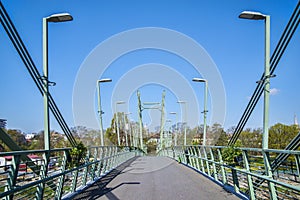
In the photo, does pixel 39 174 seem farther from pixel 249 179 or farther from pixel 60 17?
pixel 60 17

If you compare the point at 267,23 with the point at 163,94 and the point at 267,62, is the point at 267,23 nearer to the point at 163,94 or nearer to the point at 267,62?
the point at 267,62

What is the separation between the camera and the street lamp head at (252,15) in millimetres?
9633

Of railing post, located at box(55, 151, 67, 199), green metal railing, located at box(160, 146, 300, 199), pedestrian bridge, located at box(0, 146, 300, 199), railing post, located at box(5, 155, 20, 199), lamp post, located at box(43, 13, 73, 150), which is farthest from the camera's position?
lamp post, located at box(43, 13, 73, 150)

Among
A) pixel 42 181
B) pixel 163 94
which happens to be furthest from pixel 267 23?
pixel 163 94

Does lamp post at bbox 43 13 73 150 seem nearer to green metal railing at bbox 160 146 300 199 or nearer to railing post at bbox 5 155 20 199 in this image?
railing post at bbox 5 155 20 199

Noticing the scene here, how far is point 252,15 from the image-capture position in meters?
9.72

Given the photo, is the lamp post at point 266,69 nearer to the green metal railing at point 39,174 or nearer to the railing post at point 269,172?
the railing post at point 269,172

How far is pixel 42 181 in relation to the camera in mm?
6578

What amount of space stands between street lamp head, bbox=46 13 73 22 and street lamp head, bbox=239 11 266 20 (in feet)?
16.1

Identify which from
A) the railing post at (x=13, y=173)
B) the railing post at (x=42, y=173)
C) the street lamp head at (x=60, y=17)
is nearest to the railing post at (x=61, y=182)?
the railing post at (x=42, y=173)

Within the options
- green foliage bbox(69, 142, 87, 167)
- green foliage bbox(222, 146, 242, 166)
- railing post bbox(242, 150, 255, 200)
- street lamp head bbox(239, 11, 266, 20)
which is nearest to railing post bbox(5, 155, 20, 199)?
green foliage bbox(69, 142, 87, 167)

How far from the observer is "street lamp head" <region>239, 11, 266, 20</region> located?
379 inches

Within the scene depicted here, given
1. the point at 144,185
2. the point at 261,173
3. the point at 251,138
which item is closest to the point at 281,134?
the point at 251,138

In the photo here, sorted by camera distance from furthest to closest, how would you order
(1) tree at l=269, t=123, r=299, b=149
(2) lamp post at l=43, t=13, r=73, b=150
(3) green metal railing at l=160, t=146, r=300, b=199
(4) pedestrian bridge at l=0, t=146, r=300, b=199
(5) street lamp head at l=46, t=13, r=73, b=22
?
1. (1) tree at l=269, t=123, r=299, b=149
2. (5) street lamp head at l=46, t=13, r=73, b=22
3. (2) lamp post at l=43, t=13, r=73, b=150
4. (3) green metal railing at l=160, t=146, r=300, b=199
5. (4) pedestrian bridge at l=0, t=146, r=300, b=199
